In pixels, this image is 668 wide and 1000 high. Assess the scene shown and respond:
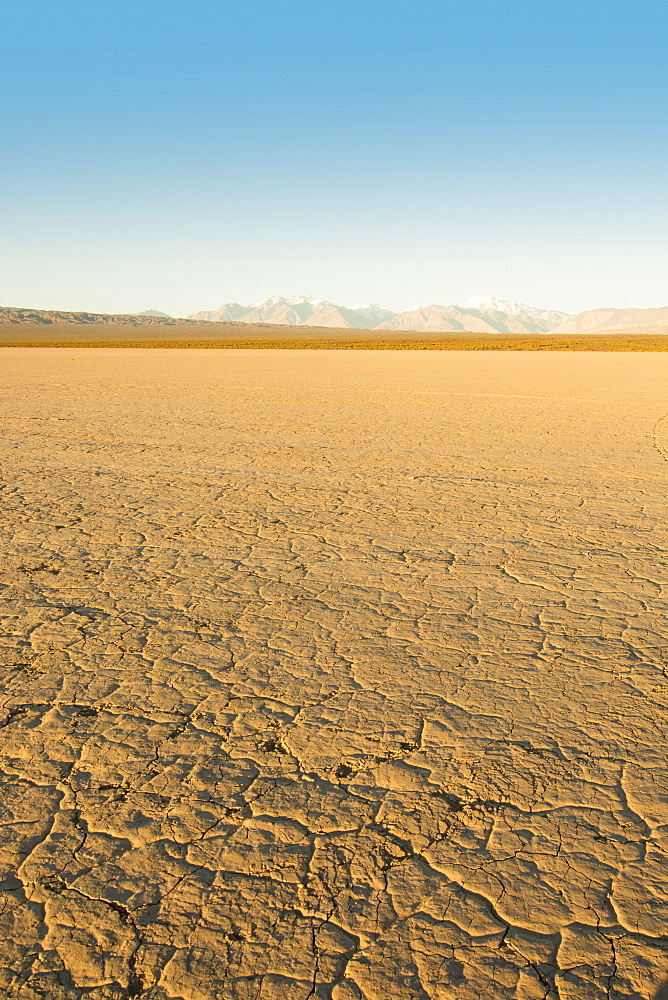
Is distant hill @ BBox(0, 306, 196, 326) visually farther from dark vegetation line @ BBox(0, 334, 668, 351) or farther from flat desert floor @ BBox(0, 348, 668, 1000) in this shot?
flat desert floor @ BBox(0, 348, 668, 1000)

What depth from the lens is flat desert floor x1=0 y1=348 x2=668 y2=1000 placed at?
1.80 m

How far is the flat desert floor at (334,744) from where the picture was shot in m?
1.80

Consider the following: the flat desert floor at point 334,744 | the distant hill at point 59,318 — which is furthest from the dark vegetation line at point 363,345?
the distant hill at point 59,318

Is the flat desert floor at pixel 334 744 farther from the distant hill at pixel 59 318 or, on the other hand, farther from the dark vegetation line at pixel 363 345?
the distant hill at pixel 59 318

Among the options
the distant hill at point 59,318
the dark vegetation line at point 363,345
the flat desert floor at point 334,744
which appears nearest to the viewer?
the flat desert floor at point 334,744

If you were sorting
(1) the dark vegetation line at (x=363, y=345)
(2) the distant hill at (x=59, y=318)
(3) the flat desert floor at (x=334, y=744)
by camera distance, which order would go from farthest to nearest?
(2) the distant hill at (x=59, y=318) < (1) the dark vegetation line at (x=363, y=345) < (3) the flat desert floor at (x=334, y=744)

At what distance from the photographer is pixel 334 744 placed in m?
2.64

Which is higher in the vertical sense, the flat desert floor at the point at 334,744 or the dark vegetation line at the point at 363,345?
the flat desert floor at the point at 334,744

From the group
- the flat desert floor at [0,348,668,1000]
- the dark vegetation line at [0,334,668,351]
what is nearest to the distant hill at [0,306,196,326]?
the dark vegetation line at [0,334,668,351]

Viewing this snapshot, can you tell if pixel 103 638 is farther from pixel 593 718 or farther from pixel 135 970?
pixel 593 718

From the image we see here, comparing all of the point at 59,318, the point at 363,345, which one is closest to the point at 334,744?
the point at 363,345

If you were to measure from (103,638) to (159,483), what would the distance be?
3.35 m

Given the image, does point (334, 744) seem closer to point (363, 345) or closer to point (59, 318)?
point (363, 345)

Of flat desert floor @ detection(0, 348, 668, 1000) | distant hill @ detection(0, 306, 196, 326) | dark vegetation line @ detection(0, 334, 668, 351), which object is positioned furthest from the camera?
distant hill @ detection(0, 306, 196, 326)
